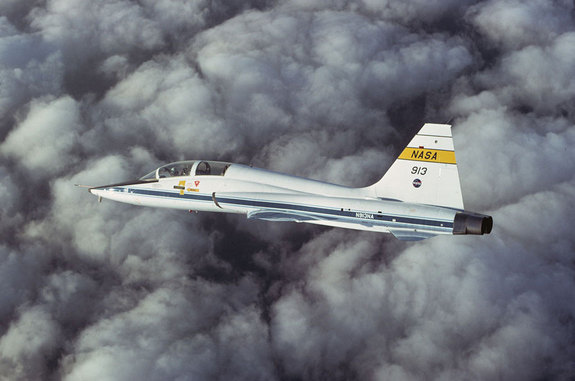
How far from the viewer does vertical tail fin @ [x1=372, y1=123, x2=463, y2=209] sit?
85.1 feet

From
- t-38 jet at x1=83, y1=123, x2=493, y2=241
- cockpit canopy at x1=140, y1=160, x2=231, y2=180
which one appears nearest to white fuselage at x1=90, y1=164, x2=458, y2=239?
t-38 jet at x1=83, y1=123, x2=493, y2=241

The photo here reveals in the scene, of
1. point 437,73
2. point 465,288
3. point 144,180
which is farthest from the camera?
point 437,73

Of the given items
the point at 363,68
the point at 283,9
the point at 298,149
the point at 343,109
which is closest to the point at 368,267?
the point at 298,149

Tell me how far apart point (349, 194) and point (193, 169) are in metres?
8.74

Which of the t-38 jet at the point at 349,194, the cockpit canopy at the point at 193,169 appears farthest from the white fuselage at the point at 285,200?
the cockpit canopy at the point at 193,169

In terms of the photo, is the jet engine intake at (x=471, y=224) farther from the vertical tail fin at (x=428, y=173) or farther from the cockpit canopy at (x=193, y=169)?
the cockpit canopy at (x=193, y=169)

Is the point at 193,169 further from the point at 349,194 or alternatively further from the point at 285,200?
the point at 349,194

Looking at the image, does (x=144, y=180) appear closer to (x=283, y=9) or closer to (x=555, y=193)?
(x=555, y=193)

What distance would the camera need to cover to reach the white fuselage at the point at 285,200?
25859 millimetres

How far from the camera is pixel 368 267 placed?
80000 mm

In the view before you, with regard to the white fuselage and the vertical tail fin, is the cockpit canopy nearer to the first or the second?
the white fuselage

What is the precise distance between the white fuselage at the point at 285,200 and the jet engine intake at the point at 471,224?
0.28 metres

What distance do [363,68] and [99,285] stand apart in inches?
2579

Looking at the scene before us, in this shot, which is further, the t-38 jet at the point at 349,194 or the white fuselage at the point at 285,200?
the white fuselage at the point at 285,200
